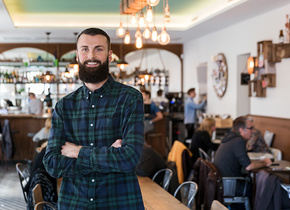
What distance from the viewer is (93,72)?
1861 millimetres

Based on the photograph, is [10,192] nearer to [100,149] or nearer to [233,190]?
[233,190]

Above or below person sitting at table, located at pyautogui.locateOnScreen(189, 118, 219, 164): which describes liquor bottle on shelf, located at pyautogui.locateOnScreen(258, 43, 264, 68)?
above

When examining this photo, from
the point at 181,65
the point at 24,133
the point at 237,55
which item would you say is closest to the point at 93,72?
the point at 237,55

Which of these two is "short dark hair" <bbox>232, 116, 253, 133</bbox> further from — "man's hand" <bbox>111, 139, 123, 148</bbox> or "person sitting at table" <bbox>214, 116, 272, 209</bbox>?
"man's hand" <bbox>111, 139, 123, 148</bbox>

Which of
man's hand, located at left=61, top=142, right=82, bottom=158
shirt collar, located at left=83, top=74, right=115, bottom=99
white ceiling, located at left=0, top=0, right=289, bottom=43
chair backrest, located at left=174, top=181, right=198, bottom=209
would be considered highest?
white ceiling, located at left=0, top=0, right=289, bottom=43

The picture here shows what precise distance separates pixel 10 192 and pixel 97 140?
586cm

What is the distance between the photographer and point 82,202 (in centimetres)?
180

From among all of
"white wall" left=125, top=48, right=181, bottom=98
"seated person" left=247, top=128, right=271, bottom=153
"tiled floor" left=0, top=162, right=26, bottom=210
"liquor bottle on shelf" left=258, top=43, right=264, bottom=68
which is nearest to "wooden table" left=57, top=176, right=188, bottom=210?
"seated person" left=247, top=128, right=271, bottom=153

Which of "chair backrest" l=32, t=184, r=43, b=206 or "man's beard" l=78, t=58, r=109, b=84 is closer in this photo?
"man's beard" l=78, t=58, r=109, b=84

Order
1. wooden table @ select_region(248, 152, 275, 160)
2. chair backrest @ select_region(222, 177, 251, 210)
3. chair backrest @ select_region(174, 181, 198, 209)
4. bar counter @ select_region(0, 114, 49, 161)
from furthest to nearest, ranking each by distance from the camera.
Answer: bar counter @ select_region(0, 114, 49, 161), wooden table @ select_region(248, 152, 275, 160), chair backrest @ select_region(222, 177, 251, 210), chair backrest @ select_region(174, 181, 198, 209)

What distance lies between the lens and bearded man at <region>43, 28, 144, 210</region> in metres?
1.78

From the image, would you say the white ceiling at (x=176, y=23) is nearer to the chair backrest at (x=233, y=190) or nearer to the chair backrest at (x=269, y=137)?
the chair backrest at (x=269, y=137)

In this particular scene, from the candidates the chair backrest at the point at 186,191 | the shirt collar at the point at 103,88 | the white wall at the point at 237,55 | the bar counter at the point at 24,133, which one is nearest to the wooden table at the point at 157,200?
the chair backrest at the point at 186,191

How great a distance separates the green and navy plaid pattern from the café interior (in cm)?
147
